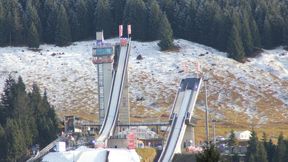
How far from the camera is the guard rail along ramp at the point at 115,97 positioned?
91331 mm

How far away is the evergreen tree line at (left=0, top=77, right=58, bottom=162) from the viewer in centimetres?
8806

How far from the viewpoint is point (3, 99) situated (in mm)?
101688

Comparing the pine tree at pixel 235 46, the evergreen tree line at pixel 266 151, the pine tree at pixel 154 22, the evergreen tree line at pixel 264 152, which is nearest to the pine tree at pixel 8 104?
the evergreen tree line at pixel 264 152

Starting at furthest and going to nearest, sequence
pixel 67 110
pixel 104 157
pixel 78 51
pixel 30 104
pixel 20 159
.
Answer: pixel 78 51
pixel 67 110
pixel 30 104
pixel 20 159
pixel 104 157

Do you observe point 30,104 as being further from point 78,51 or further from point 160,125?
point 78,51

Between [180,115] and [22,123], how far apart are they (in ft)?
52.6

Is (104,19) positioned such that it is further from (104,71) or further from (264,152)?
(264,152)

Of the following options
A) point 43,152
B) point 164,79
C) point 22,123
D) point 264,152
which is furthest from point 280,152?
point 164,79

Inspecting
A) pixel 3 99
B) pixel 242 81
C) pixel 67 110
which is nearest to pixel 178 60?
pixel 242 81

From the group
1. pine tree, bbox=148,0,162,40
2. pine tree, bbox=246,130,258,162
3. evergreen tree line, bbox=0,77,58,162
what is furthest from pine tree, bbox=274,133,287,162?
pine tree, bbox=148,0,162,40

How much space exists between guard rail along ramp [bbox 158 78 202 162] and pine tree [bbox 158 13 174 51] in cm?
4149

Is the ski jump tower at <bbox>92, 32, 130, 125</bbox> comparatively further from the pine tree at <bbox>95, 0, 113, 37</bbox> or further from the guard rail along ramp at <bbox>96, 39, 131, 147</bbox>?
the pine tree at <bbox>95, 0, 113, 37</bbox>

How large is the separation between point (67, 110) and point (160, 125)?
87.1ft

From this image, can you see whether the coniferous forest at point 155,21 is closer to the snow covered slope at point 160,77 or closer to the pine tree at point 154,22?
the pine tree at point 154,22
